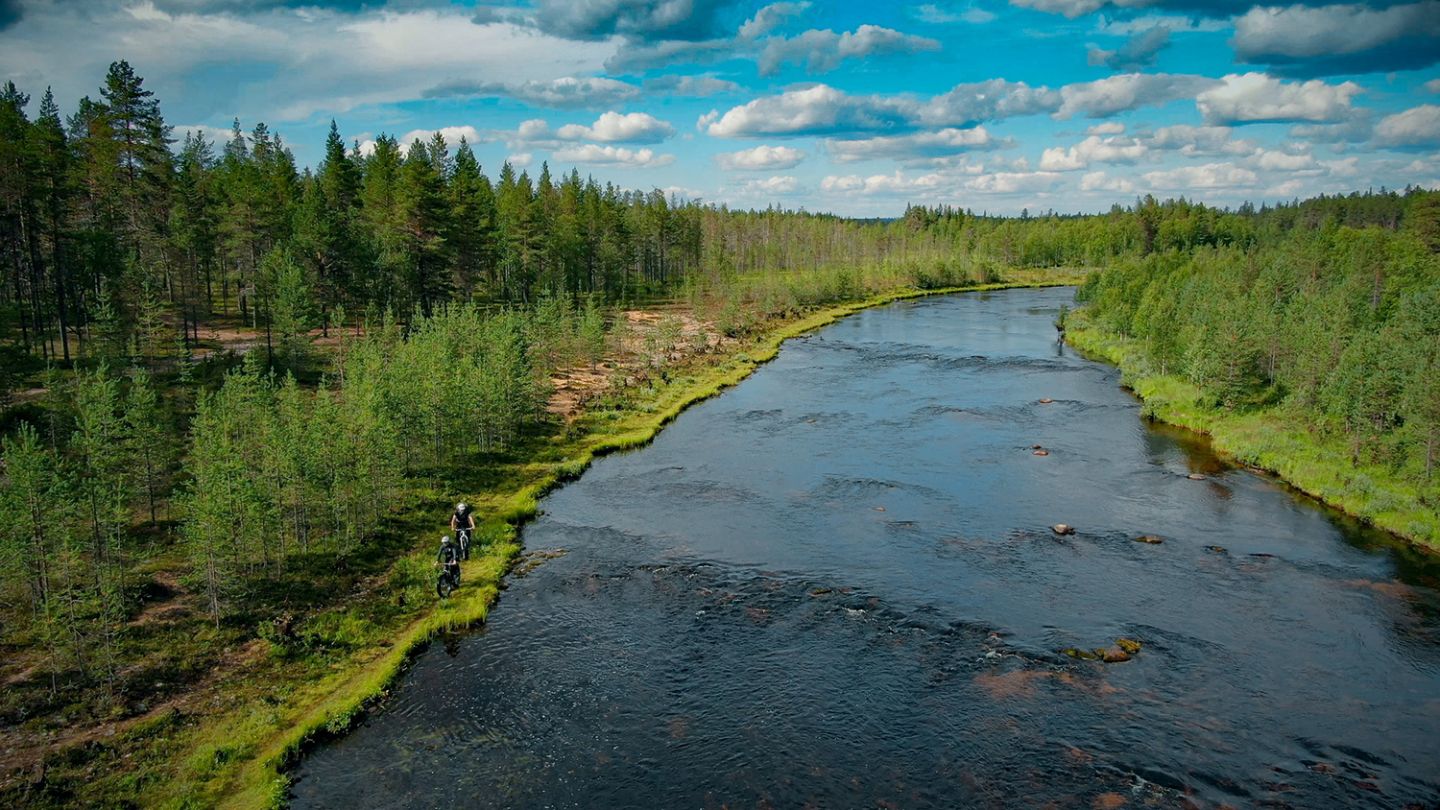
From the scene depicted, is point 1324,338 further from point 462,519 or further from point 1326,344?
point 462,519

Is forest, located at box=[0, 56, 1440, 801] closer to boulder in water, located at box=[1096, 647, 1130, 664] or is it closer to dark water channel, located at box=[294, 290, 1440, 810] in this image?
dark water channel, located at box=[294, 290, 1440, 810]

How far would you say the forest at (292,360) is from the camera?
28516mm

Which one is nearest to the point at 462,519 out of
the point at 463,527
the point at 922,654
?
the point at 463,527

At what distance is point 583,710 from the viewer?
26062 millimetres

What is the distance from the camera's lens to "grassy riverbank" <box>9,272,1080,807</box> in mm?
21156

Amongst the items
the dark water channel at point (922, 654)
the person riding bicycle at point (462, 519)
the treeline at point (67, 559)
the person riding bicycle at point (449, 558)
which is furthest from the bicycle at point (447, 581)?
the treeline at point (67, 559)

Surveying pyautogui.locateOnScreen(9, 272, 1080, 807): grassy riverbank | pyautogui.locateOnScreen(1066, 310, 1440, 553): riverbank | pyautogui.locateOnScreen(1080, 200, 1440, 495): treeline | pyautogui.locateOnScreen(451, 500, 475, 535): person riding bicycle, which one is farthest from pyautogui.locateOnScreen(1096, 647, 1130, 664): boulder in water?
pyautogui.locateOnScreen(1080, 200, 1440, 495): treeline

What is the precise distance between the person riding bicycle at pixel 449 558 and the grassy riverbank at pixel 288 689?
2.76 feet

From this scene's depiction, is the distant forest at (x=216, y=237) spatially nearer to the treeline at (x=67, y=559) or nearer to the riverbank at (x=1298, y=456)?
the treeline at (x=67, y=559)

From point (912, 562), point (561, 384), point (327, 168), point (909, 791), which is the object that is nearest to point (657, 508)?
point (912, 562)

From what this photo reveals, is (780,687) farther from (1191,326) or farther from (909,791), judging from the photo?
(1191,326)

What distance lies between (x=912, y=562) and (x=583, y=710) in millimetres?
17130

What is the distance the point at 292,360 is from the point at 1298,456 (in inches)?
2799

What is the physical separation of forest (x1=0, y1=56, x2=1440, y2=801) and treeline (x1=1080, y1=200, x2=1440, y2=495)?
0.87 feet
